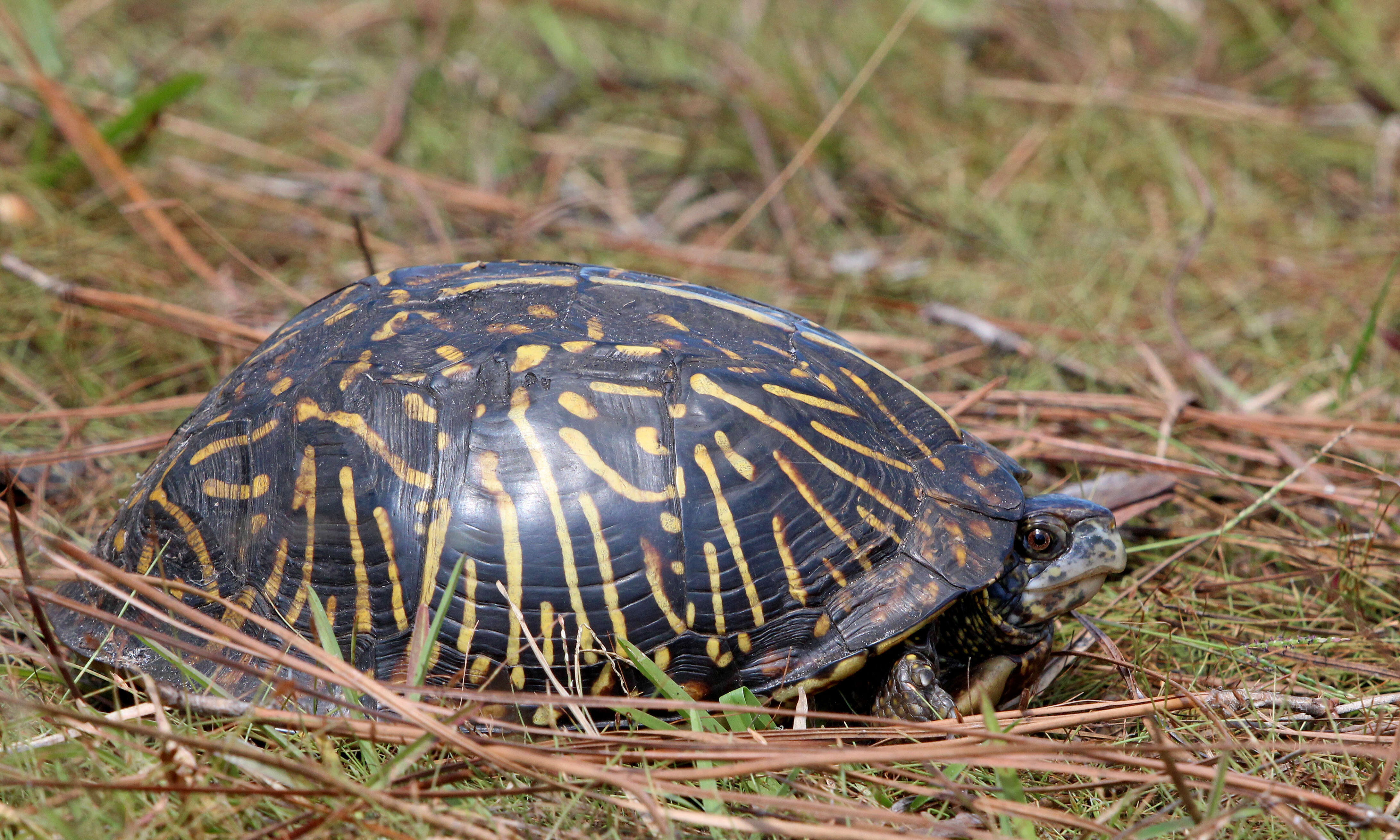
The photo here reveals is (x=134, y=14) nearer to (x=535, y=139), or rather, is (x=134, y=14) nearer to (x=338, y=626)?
(x=535, y=139)

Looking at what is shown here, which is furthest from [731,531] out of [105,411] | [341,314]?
[105,411]

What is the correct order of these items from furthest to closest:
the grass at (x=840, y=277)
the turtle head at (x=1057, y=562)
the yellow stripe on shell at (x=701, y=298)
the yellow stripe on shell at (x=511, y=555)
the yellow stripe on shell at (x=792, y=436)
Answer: the yellow stripe on shell at (x=701, y=298) → the turtle head at (x=1057, y=562) → the yellow stripe on shell at (x=792, y=436) → the yellow stripe on shell at (x=511, y=555) → the grass at (x=840, y=277)

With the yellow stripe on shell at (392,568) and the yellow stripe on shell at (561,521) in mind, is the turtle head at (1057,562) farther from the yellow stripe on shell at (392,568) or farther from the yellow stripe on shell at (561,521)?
the yellow stripe on shell at (392,568)

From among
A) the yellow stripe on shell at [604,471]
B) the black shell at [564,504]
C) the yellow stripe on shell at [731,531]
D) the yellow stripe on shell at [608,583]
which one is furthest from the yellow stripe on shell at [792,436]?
the yellow stripe on shell at [608,583]

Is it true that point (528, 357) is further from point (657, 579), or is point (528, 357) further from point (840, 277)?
point (840, 277)

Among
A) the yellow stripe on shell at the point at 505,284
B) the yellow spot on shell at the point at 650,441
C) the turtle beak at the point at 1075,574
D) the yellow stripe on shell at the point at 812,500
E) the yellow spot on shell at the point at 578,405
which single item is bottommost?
the turtle beak at the point at 1075,574

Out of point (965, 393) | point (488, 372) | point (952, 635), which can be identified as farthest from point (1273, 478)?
point (488, 372)
